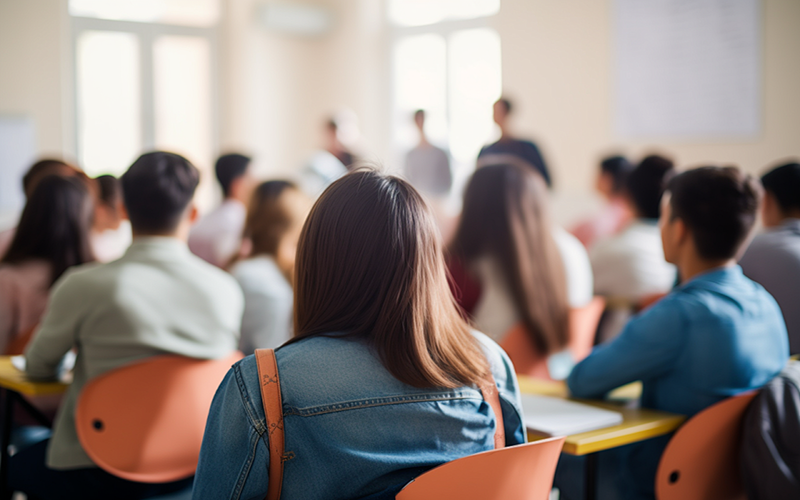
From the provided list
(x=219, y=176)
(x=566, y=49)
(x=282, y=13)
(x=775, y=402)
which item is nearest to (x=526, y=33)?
(x=566, y=49)

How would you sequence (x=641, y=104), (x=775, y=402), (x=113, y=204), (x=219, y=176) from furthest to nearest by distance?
(x=641, y=104), (x=219, y=176), (x=113, y=204), (x=775, y=402)

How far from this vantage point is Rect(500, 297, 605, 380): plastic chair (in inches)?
93.9

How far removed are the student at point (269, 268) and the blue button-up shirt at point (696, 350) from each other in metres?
1.30

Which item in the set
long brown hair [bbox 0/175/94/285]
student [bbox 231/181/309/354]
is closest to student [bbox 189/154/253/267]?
student [bbox 231/181/309/354]

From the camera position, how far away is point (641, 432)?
1603 millimetres

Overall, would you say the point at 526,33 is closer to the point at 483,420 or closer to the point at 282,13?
the point at 282,13

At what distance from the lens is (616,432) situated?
156 centimetres

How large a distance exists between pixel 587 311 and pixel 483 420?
151 cm

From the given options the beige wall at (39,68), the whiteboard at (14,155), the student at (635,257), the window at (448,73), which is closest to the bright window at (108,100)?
the beige wall at (39,68)

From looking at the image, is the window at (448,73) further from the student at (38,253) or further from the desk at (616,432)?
the desk at (616,432)

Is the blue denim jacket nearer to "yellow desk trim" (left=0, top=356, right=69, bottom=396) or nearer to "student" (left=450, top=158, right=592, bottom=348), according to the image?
"yellow desk trim" (left=0, top=356, right=69, bottom=396)

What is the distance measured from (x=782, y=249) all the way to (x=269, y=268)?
1.72m

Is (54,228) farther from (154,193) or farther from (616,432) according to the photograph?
(616,432)

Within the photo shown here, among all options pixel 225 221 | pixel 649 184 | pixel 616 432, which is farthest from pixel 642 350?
pixel 225 221
